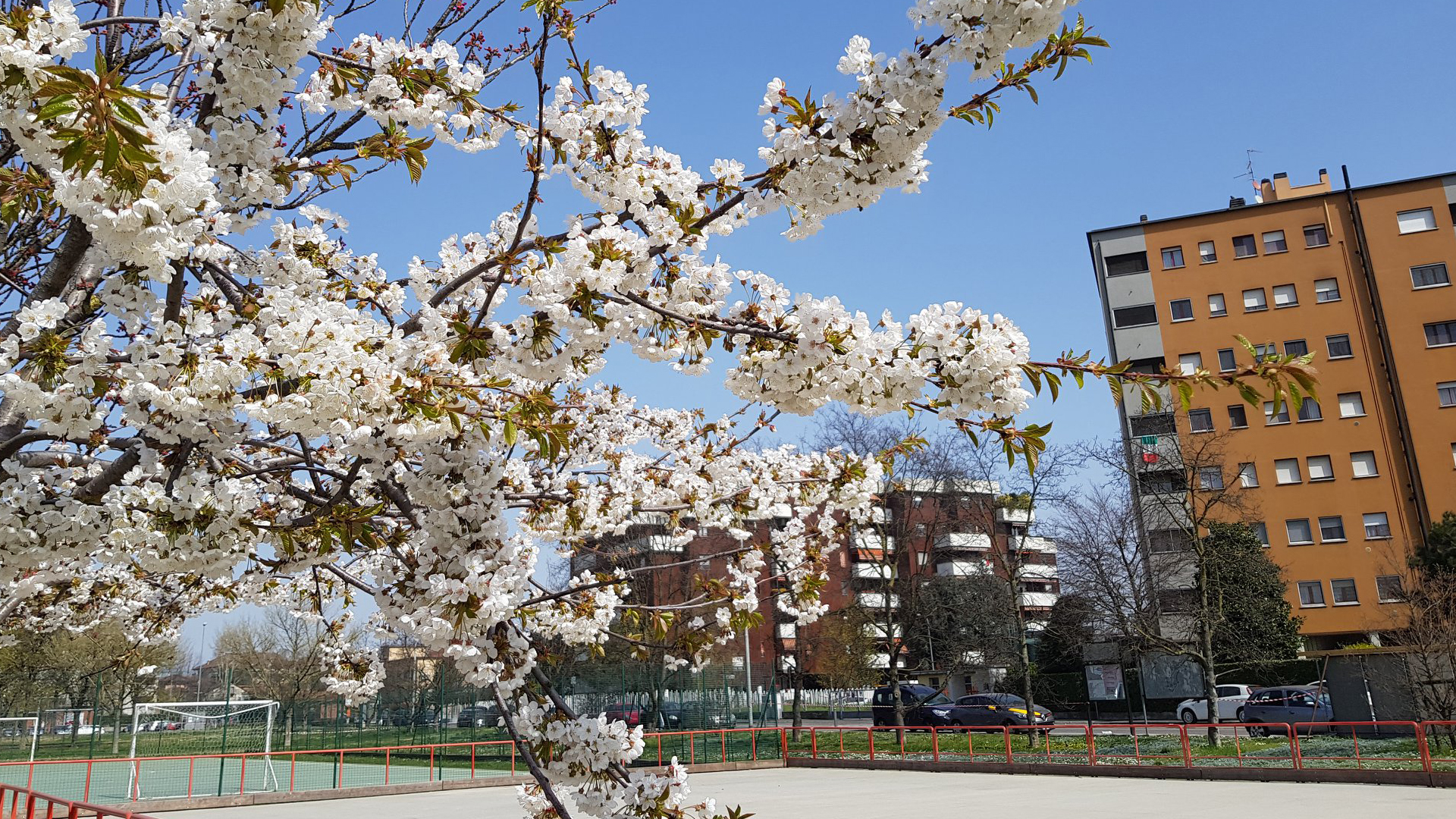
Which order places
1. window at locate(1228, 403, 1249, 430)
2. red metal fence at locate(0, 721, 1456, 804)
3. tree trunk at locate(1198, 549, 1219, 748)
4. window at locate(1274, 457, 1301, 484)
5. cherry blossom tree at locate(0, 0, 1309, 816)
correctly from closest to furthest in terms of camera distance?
cherry blossom tree at locate(0, 0, 1309, 816)
red metal fence at locate(0, 721, 1456, 804)
tree trunk at locate(1198, 549, 1219, 748)
window at locate(1274, 457, 1301, 484)
window at locate(1228, 403, 1249, 430)

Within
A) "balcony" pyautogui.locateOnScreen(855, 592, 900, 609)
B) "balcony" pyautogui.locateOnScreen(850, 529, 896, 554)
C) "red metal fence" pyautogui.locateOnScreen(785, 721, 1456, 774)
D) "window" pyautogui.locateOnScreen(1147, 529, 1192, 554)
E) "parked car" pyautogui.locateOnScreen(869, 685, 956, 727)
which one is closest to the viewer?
"red metal fence" pyautogui.locateOnScreen(785, 721, 1456, 774)

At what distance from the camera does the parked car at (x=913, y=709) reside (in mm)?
29859

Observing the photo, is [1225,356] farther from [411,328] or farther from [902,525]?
[411,328]

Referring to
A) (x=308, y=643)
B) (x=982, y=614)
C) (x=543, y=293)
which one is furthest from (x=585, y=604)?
(x=308, y=643)

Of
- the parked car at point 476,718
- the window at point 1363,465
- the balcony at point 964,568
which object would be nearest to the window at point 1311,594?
the window at point 1363,465

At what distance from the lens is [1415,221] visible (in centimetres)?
3594

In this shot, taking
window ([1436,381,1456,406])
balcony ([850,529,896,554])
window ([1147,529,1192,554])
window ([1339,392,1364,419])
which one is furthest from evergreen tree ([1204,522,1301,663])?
window ([1436,381,1456,406])

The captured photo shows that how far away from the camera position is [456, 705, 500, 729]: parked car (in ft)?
70.4

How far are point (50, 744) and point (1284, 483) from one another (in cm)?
3799

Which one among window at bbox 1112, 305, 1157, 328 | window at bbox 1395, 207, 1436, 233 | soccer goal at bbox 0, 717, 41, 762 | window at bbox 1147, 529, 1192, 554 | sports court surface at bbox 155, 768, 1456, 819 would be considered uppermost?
window at bbox 1395, 207, 1436, 233

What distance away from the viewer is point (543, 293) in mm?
3514

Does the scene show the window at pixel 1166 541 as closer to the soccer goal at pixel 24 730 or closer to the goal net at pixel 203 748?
the goal net at pixel 203 748

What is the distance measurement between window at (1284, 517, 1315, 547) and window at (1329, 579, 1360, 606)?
1.64 metres

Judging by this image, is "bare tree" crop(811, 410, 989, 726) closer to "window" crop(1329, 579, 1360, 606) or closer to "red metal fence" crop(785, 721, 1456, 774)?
"red metal fence" crop(785, 721, 1456, 774)
